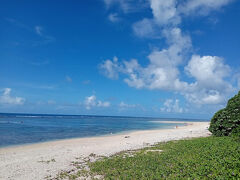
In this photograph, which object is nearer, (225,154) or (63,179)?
(63,179)

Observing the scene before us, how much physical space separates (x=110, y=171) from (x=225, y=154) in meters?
6.87

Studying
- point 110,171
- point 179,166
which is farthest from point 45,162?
point 179,166

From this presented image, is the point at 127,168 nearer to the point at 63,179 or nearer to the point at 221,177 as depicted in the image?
the point at 63,179

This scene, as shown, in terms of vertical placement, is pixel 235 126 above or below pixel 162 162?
above

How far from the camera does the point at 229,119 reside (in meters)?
17.0

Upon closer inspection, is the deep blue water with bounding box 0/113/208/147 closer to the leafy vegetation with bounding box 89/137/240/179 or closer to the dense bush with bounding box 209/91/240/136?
the leafy vegetation with bounding box 89/137/240/179

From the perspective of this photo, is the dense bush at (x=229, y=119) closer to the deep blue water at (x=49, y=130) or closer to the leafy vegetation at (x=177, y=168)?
the leafy vegetation at (x=177, y=168)

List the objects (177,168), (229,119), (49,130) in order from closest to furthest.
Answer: (177,168) < (229,119) < (49,130)

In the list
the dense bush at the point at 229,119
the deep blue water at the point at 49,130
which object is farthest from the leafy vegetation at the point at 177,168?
the deep blue water at the point at 49,130

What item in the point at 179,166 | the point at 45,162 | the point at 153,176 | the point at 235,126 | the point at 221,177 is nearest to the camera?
the point at 221,177

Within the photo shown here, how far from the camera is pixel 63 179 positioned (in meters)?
9.50

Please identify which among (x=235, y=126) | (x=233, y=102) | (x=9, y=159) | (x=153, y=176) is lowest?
(x=9, y=159)

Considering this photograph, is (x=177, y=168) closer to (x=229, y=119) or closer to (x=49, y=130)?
(x=229, y=119)

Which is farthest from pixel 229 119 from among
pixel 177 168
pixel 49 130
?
pixel 49 130
